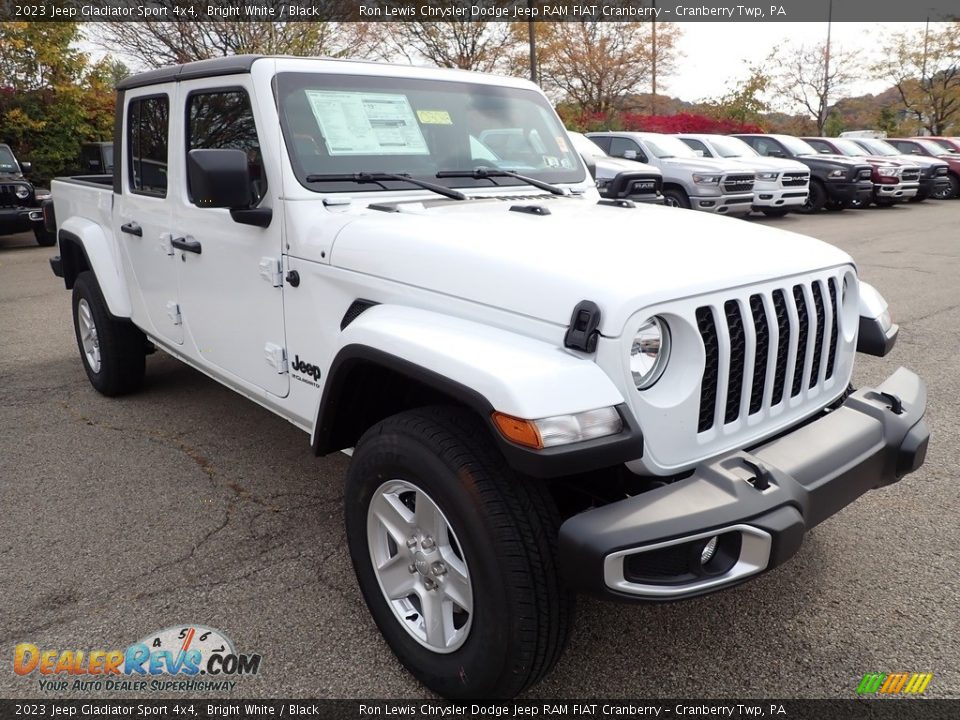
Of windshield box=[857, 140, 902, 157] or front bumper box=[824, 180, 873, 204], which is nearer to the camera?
front bumper box=[824, 180, 873, 204]

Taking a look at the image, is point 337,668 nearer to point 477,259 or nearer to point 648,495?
point 648,495

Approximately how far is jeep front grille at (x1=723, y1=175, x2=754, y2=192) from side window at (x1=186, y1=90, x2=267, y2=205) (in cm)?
1218

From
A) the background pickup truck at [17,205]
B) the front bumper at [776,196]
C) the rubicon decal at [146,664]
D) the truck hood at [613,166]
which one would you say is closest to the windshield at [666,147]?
the truck hood at [613,166]

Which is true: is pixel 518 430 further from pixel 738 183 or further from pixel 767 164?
pixel 767 164

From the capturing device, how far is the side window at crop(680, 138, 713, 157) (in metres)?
16.4

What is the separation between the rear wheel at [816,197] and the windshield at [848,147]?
3.03 m

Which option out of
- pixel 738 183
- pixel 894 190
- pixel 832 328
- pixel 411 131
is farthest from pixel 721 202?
pixel 832 328

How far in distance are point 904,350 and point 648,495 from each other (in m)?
4.92

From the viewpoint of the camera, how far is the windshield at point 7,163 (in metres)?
13.5

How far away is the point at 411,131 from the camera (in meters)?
3.38

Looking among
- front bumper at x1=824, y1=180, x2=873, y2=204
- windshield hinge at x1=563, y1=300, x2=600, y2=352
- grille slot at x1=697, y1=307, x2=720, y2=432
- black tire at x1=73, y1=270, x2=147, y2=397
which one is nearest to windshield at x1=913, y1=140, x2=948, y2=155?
front bumper at x1=824, y1=180, x2=873, y2=204

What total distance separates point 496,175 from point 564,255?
1329mm

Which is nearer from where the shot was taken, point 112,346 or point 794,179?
point 112,346

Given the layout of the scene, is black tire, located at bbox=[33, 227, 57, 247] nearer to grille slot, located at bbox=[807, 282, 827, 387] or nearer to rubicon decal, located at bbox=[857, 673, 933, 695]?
grille slot, located at bbox=[807, 282, 827, 387]
